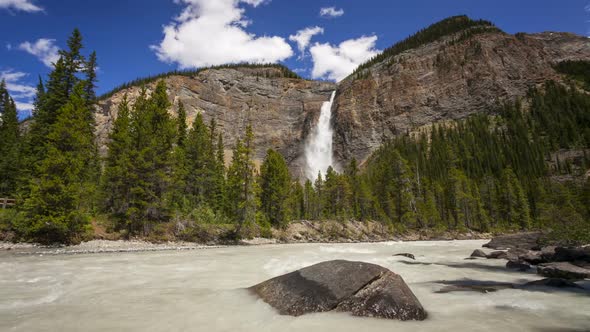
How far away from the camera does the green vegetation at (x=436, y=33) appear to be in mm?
133000

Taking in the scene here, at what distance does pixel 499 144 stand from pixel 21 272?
362 feet

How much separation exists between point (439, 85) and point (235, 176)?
112 m

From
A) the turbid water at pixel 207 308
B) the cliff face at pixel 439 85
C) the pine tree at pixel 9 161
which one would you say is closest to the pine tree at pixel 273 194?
the pine tree at pixel 9 161

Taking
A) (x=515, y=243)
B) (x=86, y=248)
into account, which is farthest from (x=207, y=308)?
(x=515, y=243)

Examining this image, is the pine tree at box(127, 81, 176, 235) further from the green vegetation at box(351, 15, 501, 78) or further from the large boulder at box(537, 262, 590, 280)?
the green vegetation at box(351, 15, 501, 78)

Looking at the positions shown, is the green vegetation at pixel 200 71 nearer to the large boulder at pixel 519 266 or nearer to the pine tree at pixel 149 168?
the pine tree at pixel 149 168

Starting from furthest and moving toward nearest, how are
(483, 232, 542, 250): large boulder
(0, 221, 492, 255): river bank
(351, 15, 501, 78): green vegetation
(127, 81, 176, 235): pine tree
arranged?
(351, 15, 501, 78): green vegetation → (127, 81, 176, 235): pine tree → (483, 232, 542, 250): large boulder → (0, 221, 492, 255): river bank

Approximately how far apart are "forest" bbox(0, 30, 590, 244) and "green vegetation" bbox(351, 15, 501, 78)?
46869 millimetres

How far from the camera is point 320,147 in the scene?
413 ft

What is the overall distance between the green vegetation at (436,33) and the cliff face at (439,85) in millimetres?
9545

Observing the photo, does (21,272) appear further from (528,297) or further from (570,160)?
(570,160)

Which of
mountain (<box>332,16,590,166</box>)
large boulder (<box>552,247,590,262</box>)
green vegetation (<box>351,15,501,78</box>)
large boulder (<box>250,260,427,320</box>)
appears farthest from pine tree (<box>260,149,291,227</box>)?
green vegetation (<box>351,15,501,78</box>)

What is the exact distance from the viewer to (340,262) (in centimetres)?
695

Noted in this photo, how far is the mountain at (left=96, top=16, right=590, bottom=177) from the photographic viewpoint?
111750mm
